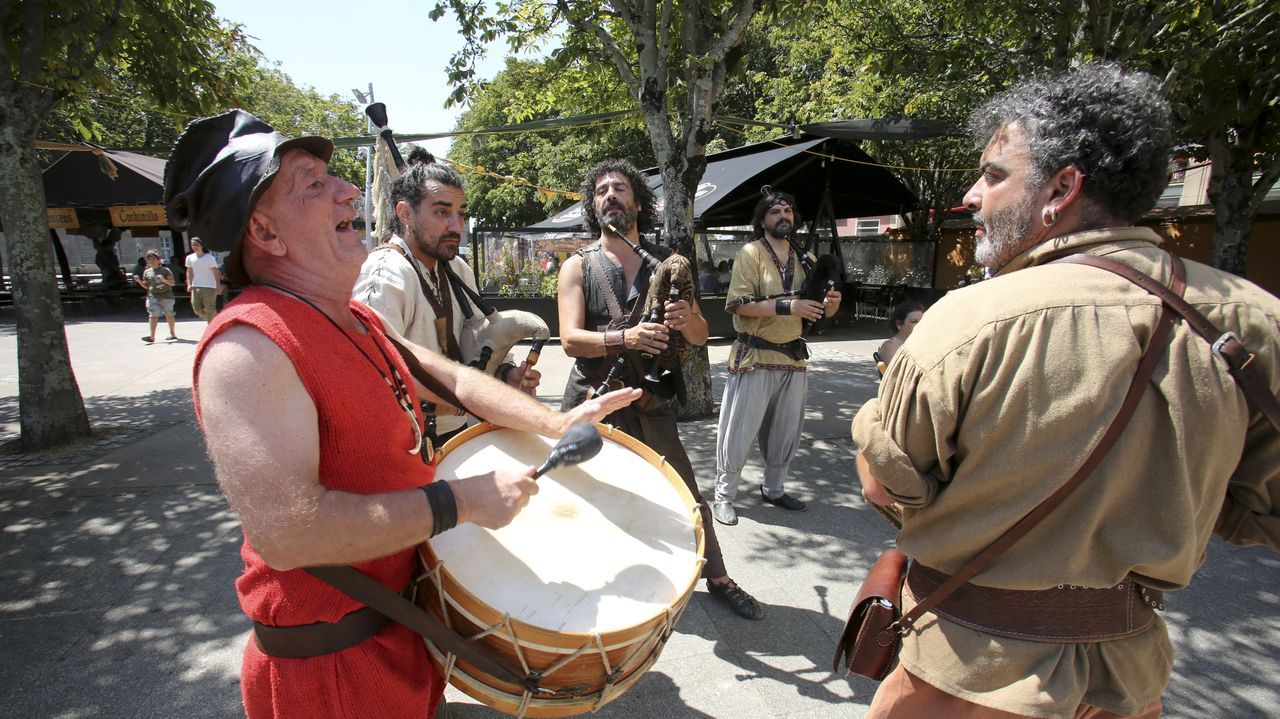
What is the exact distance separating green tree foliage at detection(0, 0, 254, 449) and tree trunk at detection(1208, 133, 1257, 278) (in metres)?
11.1

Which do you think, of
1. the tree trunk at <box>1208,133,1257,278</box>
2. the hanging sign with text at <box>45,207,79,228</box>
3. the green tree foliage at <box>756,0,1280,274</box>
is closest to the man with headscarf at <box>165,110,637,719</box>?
the green tree foliage at <box>756,0,1280,274</box>

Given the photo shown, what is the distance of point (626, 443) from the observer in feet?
6.45

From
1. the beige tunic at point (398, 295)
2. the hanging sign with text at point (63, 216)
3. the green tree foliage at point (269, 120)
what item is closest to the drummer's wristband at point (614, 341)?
the beige tunic at point (398, 295)

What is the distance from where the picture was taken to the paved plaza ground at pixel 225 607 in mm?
2621

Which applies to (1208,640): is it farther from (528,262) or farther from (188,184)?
(528,262)

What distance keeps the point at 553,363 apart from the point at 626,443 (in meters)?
7.57

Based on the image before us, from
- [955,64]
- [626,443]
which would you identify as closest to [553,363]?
[955,64]

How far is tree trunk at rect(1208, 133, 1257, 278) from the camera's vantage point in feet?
25.2

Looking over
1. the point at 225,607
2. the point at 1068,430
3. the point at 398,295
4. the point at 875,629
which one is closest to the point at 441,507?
the point at 875,629

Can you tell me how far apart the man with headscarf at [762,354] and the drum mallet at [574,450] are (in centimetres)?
266

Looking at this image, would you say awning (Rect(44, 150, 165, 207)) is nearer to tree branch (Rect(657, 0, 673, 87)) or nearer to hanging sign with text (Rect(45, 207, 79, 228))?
hanging sign with text (Rect(45, 207, 79, 228))

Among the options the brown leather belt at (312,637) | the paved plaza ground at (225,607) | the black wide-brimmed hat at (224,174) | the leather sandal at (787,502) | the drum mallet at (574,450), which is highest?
the black wide-brimmed hat at (224,174)

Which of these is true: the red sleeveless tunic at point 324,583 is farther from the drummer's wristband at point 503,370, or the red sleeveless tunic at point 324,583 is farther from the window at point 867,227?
the window at point 867,227

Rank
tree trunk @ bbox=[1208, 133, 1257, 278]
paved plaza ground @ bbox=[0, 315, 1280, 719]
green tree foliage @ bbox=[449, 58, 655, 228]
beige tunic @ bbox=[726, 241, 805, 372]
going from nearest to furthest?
paved plaza ground @ bbox=[0, 315, 1280, 719], beige tunic @ bbox=[726, 241, 805, 372], tree trunk @ bbox=[1208, 133, 1257, 278], green tree foliage @ bbox=[449, 58, 655, 228]
